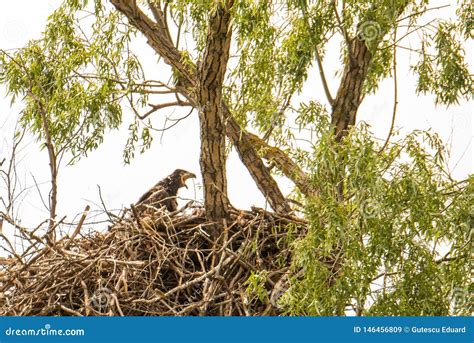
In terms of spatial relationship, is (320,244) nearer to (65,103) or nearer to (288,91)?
(288,91)

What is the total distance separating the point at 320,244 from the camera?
759 cm

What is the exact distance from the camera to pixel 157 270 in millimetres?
8469

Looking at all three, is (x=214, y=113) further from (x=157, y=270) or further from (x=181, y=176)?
(x=181, y=176)

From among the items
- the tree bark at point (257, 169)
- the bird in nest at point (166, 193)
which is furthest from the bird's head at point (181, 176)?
the tree bark at point (257, 169)

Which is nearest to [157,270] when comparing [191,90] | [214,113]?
[214,113]

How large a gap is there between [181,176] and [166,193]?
0.34m

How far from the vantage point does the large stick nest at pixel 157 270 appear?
834cm

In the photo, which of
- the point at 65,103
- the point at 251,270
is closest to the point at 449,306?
the point at 251,270

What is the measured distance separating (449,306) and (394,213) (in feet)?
2.60

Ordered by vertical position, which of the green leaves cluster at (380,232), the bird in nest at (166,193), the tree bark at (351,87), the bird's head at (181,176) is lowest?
the green leaves cluster at (380,232)

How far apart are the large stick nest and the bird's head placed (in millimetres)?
949

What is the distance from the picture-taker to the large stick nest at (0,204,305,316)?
8.34 meters

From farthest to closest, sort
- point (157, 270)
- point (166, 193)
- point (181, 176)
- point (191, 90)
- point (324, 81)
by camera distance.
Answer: point (324, 81) → point (191, 90) → point (181, 176) → point (166, 193) → point (157, 270)

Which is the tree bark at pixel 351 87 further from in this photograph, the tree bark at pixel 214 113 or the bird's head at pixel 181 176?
the tree bark at pixel 214 113
